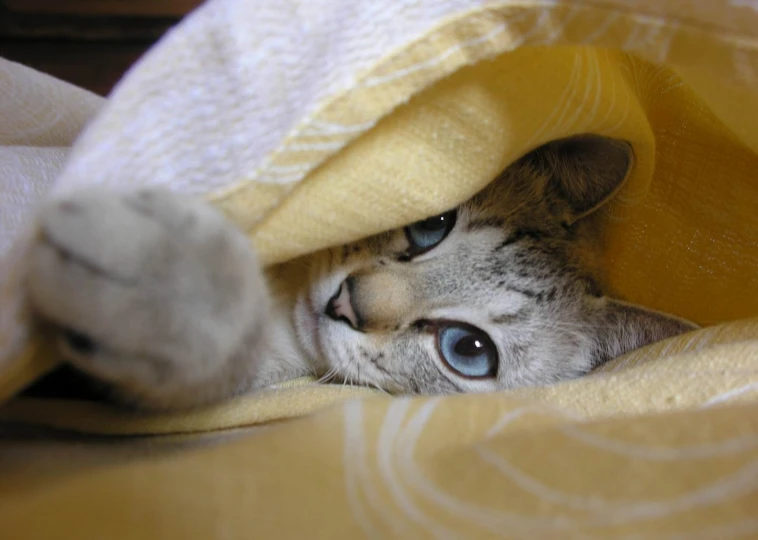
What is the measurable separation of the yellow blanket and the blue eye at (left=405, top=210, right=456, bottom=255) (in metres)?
0.20

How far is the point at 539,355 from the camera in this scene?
96 centimetres

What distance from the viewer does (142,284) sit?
416mm

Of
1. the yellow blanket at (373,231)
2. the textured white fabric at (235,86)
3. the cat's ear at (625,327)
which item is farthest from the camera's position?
the cat's ear at (625,327)

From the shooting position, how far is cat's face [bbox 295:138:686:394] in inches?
34.9

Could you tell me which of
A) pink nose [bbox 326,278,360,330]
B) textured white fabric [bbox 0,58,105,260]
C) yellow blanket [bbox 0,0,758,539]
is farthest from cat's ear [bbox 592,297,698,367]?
textured white fabric [bbox 0,58,105,260]

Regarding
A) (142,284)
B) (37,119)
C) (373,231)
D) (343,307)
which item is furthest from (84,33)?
(142,284)

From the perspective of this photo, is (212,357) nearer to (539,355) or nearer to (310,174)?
(310,174)

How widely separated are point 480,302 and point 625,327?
0.80 feet

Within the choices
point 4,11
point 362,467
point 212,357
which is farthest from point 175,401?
point 4,11

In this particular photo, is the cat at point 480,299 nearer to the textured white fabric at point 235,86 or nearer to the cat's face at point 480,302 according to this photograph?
the cat's face at point 480,302

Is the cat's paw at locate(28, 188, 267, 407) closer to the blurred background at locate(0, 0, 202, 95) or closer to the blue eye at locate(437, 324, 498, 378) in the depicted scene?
the blue eye at locate(437, 324, 498, 378)

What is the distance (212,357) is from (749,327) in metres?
0.63

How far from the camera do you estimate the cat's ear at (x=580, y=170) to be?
2.89ft

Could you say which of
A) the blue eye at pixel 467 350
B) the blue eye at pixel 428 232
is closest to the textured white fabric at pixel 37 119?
the blue eye at pixel 428 232
